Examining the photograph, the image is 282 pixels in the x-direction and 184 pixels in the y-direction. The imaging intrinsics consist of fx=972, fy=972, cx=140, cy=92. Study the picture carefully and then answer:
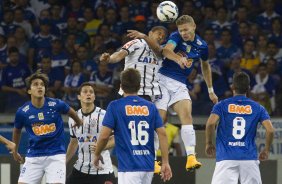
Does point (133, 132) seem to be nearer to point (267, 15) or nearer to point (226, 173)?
point (226, 173)

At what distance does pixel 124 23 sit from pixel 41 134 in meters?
7.15

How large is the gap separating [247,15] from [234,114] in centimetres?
750

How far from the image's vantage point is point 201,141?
51.2 feet

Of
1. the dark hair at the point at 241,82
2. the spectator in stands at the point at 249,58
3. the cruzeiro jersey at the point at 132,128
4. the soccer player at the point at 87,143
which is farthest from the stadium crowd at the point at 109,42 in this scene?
the cruzeiro jersey at the point at 132,128

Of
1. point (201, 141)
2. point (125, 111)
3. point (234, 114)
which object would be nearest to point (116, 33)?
point (201, 141)

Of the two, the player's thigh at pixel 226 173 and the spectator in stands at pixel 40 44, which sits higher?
the spectator in stands at pixel 40 44

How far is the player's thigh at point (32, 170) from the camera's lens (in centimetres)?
1255

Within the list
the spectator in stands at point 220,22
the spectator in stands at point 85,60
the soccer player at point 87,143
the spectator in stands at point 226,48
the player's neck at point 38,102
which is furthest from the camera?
the spectator in stands at point 220,22

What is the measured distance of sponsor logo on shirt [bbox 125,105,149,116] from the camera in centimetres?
1071

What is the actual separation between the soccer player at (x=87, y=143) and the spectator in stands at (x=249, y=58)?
5.20 meters

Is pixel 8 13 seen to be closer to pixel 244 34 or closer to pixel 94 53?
pixel 94 53

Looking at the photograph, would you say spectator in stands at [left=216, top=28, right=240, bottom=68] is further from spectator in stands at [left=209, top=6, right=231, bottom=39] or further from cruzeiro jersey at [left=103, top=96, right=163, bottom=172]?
cruzeiro jersey at [left=103, top=96, right=163, bottom=172]

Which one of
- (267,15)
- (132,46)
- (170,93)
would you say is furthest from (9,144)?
(267,15)

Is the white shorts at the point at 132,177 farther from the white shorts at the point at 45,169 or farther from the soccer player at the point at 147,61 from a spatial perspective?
the soccer player at the point at 147,61
